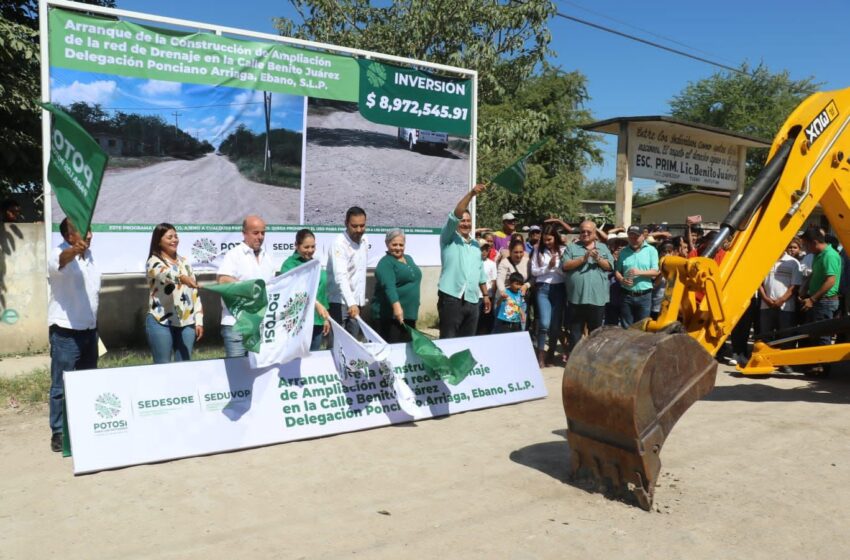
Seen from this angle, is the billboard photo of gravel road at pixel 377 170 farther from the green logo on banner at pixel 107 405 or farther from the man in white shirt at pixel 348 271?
the green logo on banner at pixel 107 405

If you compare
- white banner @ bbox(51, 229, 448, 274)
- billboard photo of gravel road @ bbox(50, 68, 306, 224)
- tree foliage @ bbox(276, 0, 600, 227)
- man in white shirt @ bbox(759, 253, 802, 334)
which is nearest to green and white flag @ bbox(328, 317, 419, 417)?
white banner @ bbox(51, 229, 448, 274)

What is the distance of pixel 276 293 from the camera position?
5.96m

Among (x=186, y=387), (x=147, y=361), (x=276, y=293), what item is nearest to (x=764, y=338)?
(x=276, y=293)

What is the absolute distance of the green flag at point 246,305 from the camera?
5609 mm

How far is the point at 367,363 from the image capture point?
643 cm

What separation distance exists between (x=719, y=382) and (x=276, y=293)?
568 cm

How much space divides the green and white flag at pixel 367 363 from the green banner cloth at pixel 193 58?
Answer: 4.08 metres

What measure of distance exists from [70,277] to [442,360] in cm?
327

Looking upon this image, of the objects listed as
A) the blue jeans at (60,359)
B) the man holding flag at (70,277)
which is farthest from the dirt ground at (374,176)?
Result: the blue jeans at (60,359)

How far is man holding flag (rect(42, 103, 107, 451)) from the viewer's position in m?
5.09

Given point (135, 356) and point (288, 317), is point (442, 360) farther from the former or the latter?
point (135, 356)

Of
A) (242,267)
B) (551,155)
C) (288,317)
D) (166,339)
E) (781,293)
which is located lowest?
(166,339)

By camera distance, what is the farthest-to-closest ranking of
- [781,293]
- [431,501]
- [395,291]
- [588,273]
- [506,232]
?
[506,232] → [781,293] → [588,273] → [395,291] → [431,501]

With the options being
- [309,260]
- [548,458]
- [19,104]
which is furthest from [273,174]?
[548,458]
